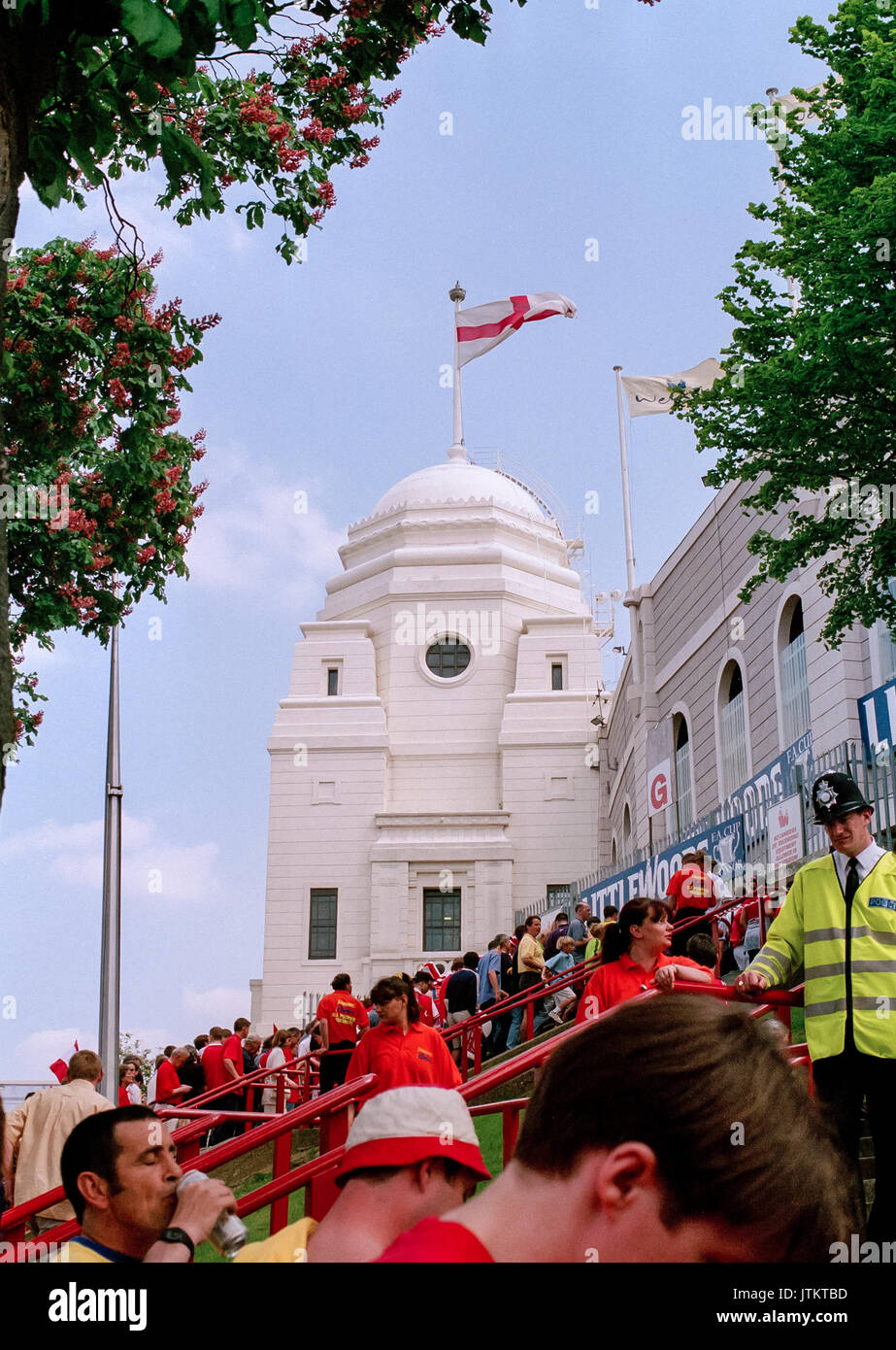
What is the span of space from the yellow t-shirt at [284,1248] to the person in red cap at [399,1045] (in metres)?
5.77

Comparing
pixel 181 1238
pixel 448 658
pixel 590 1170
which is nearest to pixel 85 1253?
pixel 181 1238

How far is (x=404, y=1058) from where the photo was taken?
25.7ft

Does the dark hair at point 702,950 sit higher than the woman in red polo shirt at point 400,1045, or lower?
higher

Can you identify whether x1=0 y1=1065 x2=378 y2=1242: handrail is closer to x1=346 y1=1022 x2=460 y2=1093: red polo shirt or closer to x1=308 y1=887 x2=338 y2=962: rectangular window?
x1=346 y1=1022 x2=460 y2=1093: red polo shirt

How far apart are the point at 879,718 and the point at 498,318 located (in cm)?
3341

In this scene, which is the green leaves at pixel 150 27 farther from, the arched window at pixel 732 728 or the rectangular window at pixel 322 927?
the rectangular window at pixel 322 927

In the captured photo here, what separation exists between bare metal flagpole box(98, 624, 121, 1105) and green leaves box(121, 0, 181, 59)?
10.3 metres

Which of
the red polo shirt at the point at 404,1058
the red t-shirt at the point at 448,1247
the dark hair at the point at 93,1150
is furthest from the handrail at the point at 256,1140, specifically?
the red t-shirt at the point at 448,1247

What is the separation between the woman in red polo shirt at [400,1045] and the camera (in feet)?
25.4

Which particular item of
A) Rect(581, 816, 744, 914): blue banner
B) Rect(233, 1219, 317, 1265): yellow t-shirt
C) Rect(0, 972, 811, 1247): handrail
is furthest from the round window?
Rect(233, 1219, 317, 1265): yellow t-shirt

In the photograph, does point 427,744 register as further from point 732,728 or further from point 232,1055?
point 232,1055

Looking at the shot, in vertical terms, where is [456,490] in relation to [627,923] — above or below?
above

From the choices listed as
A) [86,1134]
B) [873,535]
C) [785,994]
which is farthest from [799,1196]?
[873,535]

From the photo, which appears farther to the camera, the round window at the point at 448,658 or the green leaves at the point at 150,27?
the round window at the point at 448,658
